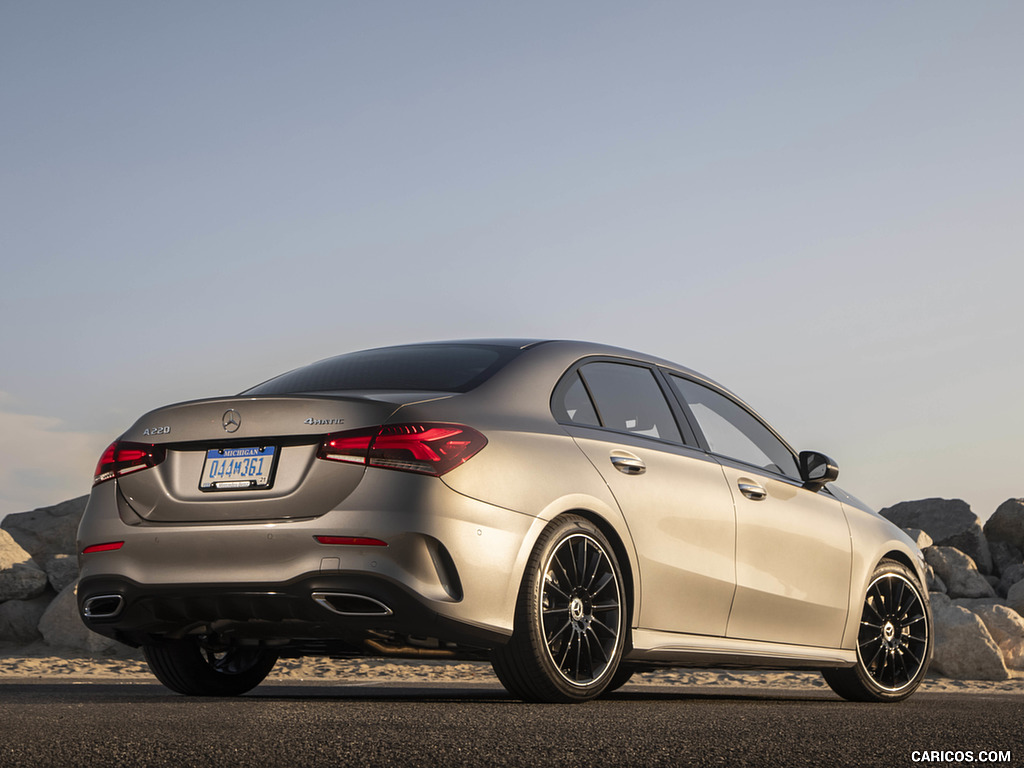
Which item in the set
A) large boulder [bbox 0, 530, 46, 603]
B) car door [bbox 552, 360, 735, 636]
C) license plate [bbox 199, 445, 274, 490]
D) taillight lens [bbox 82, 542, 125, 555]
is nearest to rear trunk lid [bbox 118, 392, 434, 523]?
license plate [bbox 199, 445, 274, 490]

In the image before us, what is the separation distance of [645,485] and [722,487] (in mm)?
711

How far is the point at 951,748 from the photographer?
12.3 ft

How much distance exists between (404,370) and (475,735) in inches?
85.1

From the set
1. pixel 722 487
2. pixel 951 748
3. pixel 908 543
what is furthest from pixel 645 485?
pixel 908 543

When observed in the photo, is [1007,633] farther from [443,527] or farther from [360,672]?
[443,527]

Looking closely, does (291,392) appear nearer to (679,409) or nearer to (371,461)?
(371,461)

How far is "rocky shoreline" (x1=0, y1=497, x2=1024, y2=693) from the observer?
44.7 ft

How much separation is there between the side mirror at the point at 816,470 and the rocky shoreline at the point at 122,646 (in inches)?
279

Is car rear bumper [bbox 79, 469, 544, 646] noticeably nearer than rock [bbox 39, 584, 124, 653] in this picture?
Yes

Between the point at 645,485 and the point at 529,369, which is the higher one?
the point at 529,369

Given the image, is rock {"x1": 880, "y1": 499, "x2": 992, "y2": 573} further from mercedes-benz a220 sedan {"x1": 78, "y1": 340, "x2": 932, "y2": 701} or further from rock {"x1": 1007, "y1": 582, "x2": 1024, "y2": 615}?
mercedes-benz a220 sedan {"x1": 78, "y1": 340, "x2": 932, "y2": 701}

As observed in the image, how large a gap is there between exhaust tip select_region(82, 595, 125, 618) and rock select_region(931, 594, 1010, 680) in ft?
42.3

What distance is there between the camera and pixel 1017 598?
63.1 ft

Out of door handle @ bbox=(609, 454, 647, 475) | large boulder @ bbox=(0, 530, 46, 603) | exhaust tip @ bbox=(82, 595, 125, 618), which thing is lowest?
large boulder @ bbox=(0, 530, 46, 603)
